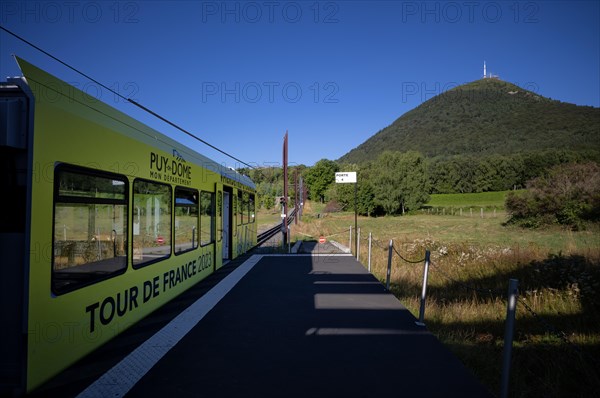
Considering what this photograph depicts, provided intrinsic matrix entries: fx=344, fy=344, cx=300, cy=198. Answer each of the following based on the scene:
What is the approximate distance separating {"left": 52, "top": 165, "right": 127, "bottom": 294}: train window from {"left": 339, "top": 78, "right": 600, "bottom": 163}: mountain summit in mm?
122951

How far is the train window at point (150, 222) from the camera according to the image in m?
5.11

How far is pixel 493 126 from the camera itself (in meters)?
148

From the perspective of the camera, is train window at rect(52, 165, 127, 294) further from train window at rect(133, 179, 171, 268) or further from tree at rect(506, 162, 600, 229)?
tree at rect(506, 162, 600, 229)

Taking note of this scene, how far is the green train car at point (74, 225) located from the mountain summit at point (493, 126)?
400 feet

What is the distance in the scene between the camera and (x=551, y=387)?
12.6 ft

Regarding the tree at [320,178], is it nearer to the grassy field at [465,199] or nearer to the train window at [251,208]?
the grassy field at [465,199]

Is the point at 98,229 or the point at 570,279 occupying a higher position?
the point at 98,229

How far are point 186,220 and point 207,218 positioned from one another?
1.34m

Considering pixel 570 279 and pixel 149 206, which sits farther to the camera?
pixel 570 279

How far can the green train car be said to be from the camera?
3.12 meters

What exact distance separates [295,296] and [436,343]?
3.00 meters

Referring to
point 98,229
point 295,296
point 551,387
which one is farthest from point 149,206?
point 551,387

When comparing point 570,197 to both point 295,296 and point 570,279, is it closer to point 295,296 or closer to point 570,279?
point 570,279

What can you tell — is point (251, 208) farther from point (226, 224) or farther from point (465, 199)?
point (465, 199)
